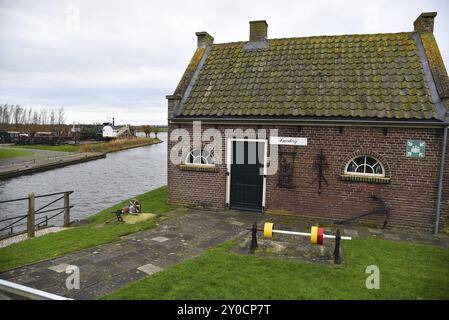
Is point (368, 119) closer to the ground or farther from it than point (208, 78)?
closer to the ground

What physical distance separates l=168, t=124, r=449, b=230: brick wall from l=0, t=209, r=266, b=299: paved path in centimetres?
219

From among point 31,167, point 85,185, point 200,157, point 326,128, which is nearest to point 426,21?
point 326,128

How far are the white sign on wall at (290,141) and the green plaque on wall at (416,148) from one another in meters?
3.08

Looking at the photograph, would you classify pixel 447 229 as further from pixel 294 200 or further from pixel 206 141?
pixel 206 141

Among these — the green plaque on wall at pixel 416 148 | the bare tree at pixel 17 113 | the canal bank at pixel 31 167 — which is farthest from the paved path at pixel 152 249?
the bare tree at pixel 17 113

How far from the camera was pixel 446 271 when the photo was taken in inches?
250

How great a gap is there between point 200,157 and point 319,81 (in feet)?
16.8

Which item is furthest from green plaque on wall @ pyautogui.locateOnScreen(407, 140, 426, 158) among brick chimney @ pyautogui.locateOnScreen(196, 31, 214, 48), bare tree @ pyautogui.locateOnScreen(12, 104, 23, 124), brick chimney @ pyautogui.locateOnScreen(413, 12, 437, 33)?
bare tree @ pyautogui.locateOnScreen(12, 104, 23, 124)

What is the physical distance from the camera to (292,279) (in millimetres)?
5801

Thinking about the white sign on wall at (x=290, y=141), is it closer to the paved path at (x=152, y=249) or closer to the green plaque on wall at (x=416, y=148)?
the paved path at (x=152, y=249)

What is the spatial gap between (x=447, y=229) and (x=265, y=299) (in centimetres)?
721

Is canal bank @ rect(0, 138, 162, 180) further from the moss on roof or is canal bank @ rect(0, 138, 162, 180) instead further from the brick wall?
the brick wall

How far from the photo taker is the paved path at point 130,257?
5629 millimetres
